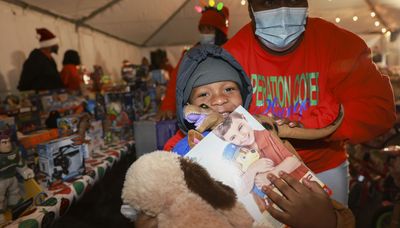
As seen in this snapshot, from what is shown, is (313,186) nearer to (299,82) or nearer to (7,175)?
(299,82)

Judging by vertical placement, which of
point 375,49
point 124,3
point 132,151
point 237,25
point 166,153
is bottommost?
point 132,151

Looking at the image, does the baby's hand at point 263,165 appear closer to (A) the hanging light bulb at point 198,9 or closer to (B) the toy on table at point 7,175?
(A) the hanging light bulb at point 198,9

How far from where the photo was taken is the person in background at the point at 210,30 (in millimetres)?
1182

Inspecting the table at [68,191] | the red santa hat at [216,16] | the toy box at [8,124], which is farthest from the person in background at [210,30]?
the toy box at [8,124]

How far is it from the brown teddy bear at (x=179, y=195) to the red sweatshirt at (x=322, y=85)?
331mm

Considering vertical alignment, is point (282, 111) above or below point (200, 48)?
below

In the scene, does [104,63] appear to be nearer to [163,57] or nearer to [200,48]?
[163,57]

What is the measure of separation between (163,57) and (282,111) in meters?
3.44

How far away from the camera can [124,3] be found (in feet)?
8.52

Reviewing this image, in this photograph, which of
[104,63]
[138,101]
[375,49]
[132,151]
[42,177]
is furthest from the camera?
[104,63]

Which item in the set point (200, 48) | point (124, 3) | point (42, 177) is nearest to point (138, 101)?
point (124, 3)

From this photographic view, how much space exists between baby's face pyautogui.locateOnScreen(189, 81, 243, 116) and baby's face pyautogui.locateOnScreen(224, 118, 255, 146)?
0.30 m

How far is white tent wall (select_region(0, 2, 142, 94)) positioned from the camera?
9.68ft

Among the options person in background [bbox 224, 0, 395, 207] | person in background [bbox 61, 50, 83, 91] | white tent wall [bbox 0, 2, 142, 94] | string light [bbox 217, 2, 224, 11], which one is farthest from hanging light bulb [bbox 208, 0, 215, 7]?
white tent wall [bbox 0, 2, 142, 94]
